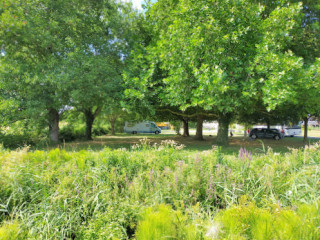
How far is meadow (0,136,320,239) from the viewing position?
6.35ft

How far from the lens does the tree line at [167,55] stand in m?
8.27

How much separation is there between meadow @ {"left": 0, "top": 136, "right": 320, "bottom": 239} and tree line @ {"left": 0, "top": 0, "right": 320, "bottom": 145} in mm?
4931

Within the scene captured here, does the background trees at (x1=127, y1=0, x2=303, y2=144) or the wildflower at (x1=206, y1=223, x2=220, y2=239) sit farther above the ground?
the background trees at (x1=127, y1=0, x2=303, y2=144)

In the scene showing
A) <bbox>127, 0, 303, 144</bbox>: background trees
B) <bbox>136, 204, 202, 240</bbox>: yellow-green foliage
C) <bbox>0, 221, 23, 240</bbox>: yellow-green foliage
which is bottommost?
<bbox>0, 221, 23, 240</bbox>: yellow-green foliage

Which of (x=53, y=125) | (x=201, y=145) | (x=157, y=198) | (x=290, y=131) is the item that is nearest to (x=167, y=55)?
(x=201, y=145)

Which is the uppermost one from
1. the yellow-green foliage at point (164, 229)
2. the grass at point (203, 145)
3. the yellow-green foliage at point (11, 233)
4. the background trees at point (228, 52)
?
the background trees at point (228, 52)

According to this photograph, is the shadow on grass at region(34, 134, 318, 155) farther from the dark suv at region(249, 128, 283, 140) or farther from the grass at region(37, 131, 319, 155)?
the dark suv at region(249, 128, 283, 140)

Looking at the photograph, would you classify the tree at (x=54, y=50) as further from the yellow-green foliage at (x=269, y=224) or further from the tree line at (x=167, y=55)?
the yellow-green foliage at (x=269, y=224)

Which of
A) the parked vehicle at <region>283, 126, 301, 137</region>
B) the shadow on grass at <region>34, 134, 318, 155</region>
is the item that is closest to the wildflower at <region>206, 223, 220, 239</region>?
the shadow on grass at <region>34, 134, 318, 155</region>

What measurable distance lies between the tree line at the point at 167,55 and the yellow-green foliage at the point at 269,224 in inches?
242

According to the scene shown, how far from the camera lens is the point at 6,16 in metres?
9.89

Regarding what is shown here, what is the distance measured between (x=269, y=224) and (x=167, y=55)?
923 centimetres

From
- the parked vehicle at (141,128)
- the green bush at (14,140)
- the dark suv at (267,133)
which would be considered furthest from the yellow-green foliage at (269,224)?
the parked vehicle at (141,128)

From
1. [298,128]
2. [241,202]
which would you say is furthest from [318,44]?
[298,128]
